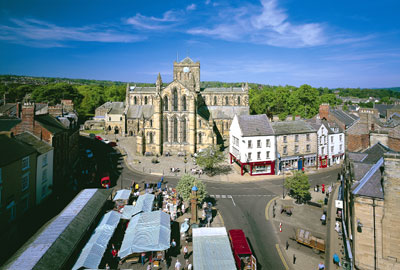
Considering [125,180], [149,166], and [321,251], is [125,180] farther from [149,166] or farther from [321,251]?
[321,251]

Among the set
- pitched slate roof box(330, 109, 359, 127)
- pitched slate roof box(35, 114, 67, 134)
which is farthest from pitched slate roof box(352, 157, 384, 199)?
pitched slate roof box(330, 109, 359, 127)

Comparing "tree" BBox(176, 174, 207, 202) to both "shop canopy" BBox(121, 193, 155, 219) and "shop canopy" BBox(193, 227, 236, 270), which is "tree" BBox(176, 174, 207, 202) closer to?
"shop canopy" BBox(121, 193, 155, 219)

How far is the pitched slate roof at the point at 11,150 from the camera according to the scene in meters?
20.9

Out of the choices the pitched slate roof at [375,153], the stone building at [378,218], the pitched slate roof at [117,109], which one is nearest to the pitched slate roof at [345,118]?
the pitched slate roof at [375,153]

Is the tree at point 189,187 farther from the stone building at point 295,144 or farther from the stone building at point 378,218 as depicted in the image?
the stone building at point 295,144

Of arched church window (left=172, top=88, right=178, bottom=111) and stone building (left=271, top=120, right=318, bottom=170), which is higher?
arched church window (left=172, top=88, right=178, bottom=111)

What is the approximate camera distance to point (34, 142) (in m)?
27.5

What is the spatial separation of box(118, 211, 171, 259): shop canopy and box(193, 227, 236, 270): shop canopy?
2444 millimetres

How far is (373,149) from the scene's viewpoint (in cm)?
2189

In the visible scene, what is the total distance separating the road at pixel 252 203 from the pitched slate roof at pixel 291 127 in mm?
7299

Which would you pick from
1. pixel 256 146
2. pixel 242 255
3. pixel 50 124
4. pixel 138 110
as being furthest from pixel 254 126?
pixel 138 110

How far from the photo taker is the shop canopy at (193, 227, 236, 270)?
48.5ft

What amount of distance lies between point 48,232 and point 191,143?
34.5 meters

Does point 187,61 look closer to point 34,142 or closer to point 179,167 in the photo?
point 179,167
